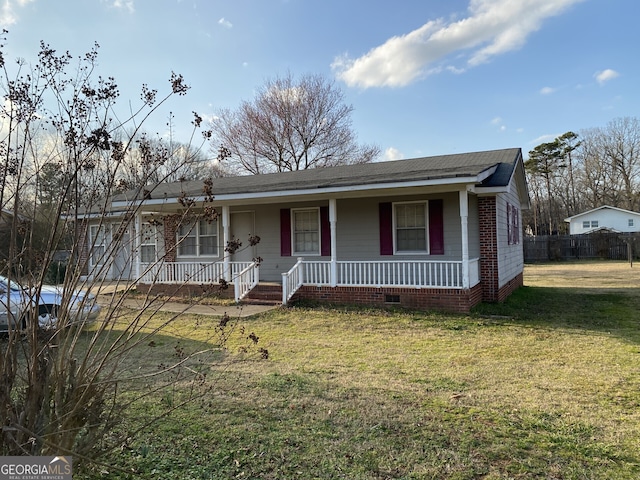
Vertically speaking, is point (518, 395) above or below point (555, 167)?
below

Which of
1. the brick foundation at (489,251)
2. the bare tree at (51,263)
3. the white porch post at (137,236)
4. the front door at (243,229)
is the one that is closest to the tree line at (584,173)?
the brick foundation at (489,251)

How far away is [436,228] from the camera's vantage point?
10.5m

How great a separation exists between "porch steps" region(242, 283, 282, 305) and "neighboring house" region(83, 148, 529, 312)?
0.49 feet

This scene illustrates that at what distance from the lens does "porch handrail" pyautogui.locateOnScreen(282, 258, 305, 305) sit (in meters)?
10.1

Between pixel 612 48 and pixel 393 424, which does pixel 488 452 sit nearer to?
pixel 393 424

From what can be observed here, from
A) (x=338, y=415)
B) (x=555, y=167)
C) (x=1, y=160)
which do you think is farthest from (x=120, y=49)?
(x=555, y=167)

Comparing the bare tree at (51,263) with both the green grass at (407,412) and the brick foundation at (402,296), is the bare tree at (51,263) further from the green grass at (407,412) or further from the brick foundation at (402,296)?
the brick foundation at (402,296)

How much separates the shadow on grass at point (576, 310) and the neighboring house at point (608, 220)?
28135mm

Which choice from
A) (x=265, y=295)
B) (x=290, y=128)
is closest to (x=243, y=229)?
(x=265, y=295)

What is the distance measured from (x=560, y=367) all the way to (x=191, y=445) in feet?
14.8

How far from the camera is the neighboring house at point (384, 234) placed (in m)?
9.38

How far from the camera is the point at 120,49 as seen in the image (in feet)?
13.4

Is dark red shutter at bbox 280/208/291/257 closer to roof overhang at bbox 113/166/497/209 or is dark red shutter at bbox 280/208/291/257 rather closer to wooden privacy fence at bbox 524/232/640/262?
roof overhang at bbox 113/166/497/209

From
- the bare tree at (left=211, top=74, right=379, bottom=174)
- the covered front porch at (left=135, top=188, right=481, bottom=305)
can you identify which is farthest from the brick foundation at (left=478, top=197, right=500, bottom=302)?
the bare tree at (left=211, top=74, right=379, bottom=174)
